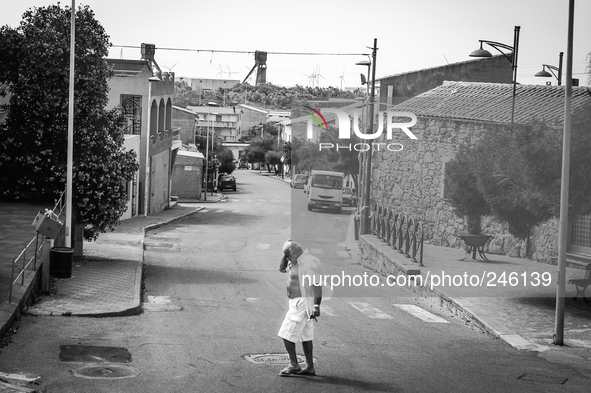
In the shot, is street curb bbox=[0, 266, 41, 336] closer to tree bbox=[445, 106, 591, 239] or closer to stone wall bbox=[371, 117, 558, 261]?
tree bbox=[445, 106, 591, 239]

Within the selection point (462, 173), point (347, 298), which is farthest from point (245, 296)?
point (462, 173)

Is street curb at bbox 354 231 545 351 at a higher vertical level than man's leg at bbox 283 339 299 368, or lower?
lower

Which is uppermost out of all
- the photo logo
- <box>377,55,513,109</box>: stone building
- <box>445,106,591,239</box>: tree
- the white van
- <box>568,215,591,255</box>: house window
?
<box>377,55,513,109</box>: stone building

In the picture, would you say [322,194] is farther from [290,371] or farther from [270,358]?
[290,371]

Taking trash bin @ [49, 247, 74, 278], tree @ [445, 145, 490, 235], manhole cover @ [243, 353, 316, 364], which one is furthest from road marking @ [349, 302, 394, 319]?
trash bin @ [49, 247, 74, 278]

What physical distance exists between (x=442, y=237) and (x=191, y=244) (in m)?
11.0

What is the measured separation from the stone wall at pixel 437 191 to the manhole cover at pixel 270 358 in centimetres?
1042

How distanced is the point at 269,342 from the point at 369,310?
4585mm

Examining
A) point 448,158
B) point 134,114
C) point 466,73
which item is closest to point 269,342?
point 448,158

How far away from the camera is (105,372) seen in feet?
29.5

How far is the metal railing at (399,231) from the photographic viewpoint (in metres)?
20.0

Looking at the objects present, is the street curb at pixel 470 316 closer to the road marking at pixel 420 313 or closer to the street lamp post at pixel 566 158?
the road marking at pixel 420 313

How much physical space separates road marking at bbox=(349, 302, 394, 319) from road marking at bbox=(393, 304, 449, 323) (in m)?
0.60

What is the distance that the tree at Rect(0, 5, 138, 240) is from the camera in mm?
20703
